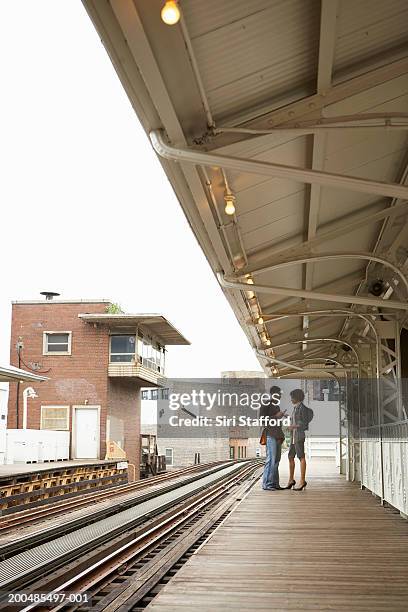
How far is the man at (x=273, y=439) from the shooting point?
11516mm

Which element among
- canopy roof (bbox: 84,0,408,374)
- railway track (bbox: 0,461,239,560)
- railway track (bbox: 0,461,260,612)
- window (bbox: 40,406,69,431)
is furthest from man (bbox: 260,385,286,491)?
window (bbox: 40,406,69,431)

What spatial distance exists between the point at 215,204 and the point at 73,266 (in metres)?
65.2

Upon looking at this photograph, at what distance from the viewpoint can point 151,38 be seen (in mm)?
3576

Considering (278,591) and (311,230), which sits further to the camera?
(311,230)

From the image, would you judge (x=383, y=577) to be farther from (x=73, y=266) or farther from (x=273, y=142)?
(x=73, y=266)

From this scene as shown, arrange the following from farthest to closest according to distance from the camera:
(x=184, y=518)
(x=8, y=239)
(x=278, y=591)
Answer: (x=8, y=239)
(x=184, y=518)
(x=278, y=591)

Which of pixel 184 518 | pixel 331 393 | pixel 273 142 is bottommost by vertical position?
pixel 184 518

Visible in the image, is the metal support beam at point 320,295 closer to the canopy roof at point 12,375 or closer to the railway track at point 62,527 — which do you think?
the railway track at point 62,527

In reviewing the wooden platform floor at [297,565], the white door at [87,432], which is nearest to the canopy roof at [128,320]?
the white door at [87,432]

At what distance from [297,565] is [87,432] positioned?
78.8 ft

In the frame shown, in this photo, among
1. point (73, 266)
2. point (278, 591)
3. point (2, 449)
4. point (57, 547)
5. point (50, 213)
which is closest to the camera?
point (278, 591)

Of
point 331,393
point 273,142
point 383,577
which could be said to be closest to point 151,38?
point 273,142

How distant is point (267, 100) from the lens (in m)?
4.82

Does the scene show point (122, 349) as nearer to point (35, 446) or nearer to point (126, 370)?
point (126, 370)
